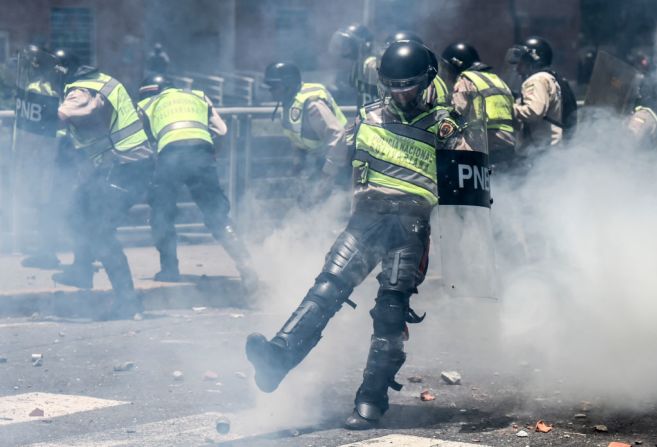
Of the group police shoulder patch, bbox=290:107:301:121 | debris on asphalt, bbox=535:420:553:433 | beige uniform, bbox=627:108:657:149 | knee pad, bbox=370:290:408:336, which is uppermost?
police shoulder patch, bbox=290:107:301:121

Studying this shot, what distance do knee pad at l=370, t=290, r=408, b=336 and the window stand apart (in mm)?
7100

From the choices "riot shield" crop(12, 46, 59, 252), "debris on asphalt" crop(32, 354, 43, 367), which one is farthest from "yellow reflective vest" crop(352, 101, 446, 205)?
"riot shield" crop(12, 46, 59, 252)

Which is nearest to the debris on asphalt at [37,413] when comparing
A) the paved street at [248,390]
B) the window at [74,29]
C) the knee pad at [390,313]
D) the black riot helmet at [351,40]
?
→ the paved street at [248,390]

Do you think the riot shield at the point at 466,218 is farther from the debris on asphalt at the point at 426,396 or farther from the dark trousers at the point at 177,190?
the dark trousers at the point at 177,190

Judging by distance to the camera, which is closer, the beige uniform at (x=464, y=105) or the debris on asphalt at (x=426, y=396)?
the debris on asphalt at (x=426, y=396)

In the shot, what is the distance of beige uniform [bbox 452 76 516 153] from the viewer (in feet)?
21.7

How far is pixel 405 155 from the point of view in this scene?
5102mm

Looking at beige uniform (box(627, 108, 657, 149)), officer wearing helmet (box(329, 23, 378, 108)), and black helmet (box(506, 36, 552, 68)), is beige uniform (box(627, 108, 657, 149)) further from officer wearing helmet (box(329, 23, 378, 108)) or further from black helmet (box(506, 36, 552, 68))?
officer wearing helmet (box(329, 23, 378, 108))

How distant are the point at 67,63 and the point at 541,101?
9.38ft

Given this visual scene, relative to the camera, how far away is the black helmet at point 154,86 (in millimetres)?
7755

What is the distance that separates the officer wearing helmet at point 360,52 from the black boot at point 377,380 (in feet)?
13.9

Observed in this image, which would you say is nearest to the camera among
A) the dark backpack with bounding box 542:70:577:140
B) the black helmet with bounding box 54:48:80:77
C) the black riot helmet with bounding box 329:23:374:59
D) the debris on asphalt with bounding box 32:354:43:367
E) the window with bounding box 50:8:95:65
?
the debris on asphalt with bounding box 32:354:43:367

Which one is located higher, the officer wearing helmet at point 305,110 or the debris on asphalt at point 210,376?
the officer wearing helmet at point 305,110

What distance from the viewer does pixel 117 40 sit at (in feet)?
42.5
